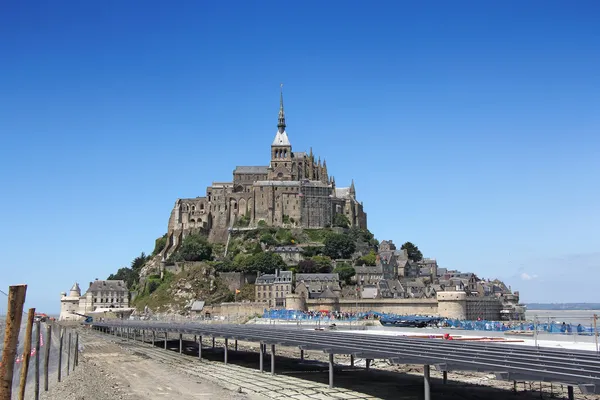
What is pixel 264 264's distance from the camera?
284ft

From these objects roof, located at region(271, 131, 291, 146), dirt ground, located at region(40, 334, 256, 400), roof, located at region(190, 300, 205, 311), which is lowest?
dirt ground, located at region(40, 334, 256, 400)

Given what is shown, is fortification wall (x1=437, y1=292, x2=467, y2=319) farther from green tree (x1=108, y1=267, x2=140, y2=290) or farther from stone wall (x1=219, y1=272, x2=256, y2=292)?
green tree (x1=108, y1=267, x2=140, y2=290)

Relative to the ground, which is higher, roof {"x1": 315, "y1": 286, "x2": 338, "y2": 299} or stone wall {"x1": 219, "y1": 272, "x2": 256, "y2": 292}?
→ stone wall {"x1": 219, "y1": 272, "x2": 256, "y2": 292}

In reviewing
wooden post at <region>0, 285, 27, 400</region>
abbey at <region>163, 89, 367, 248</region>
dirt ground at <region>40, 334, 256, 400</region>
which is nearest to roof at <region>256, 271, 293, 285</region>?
abbey at <region>163, 89, 367, 248</region>

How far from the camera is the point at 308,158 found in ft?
382

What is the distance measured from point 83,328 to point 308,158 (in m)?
50.7

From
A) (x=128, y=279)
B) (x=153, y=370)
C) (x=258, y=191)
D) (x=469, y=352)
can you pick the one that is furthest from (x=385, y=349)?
(x=128, y=279)

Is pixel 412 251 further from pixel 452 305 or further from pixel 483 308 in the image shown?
pixel 452 305

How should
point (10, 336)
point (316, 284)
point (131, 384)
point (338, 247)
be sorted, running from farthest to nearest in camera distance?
point (338, 247), point (316, 284), point (131, 384), point (10, 336)

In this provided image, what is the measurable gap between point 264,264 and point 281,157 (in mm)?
32107

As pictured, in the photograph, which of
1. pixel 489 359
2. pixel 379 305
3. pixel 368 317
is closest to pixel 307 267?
pixel 379 305

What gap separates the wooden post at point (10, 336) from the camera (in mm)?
11797

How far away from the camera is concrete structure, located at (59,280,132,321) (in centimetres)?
9988

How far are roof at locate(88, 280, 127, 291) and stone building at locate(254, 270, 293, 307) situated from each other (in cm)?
2892
